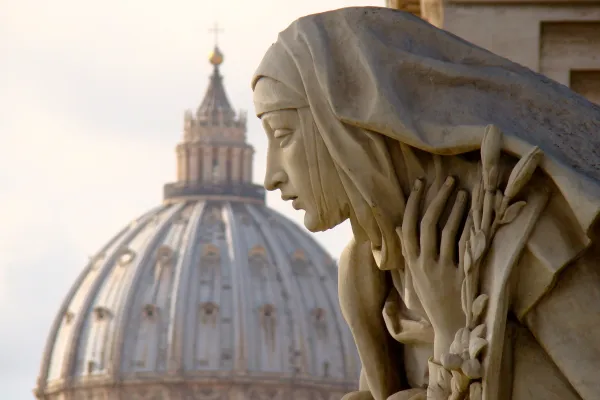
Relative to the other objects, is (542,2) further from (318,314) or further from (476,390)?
(318,314)

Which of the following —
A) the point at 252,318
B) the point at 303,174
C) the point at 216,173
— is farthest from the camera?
the point at 216,173

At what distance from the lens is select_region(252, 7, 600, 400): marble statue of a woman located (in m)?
4.69

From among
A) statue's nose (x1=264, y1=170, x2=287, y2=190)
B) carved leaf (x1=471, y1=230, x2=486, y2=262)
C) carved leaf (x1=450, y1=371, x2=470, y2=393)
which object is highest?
statue's nose (x1=264, y1=170, x2=287, y2=190)

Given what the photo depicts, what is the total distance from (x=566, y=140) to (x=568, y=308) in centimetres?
36

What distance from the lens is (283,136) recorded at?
200 inches

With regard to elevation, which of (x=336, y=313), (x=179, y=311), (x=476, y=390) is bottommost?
(x=476, y=390)

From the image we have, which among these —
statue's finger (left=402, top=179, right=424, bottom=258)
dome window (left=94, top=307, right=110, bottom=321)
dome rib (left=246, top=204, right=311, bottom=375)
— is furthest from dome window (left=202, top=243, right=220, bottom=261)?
statue's finger (left=402, top=179, right=424, bottom=258)

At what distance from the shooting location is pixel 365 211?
495cm

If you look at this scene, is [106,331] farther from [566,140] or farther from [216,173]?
[566,140]

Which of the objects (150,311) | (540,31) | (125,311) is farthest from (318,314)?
(540,31)

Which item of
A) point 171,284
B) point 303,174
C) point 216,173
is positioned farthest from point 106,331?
point 303,174

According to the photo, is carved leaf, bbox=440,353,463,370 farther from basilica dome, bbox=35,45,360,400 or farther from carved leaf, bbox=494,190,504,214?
basilica dome, bbox=35,45,360,400

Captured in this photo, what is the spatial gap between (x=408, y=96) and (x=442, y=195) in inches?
8.5

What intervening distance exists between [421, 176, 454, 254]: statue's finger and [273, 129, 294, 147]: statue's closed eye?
37 cm
